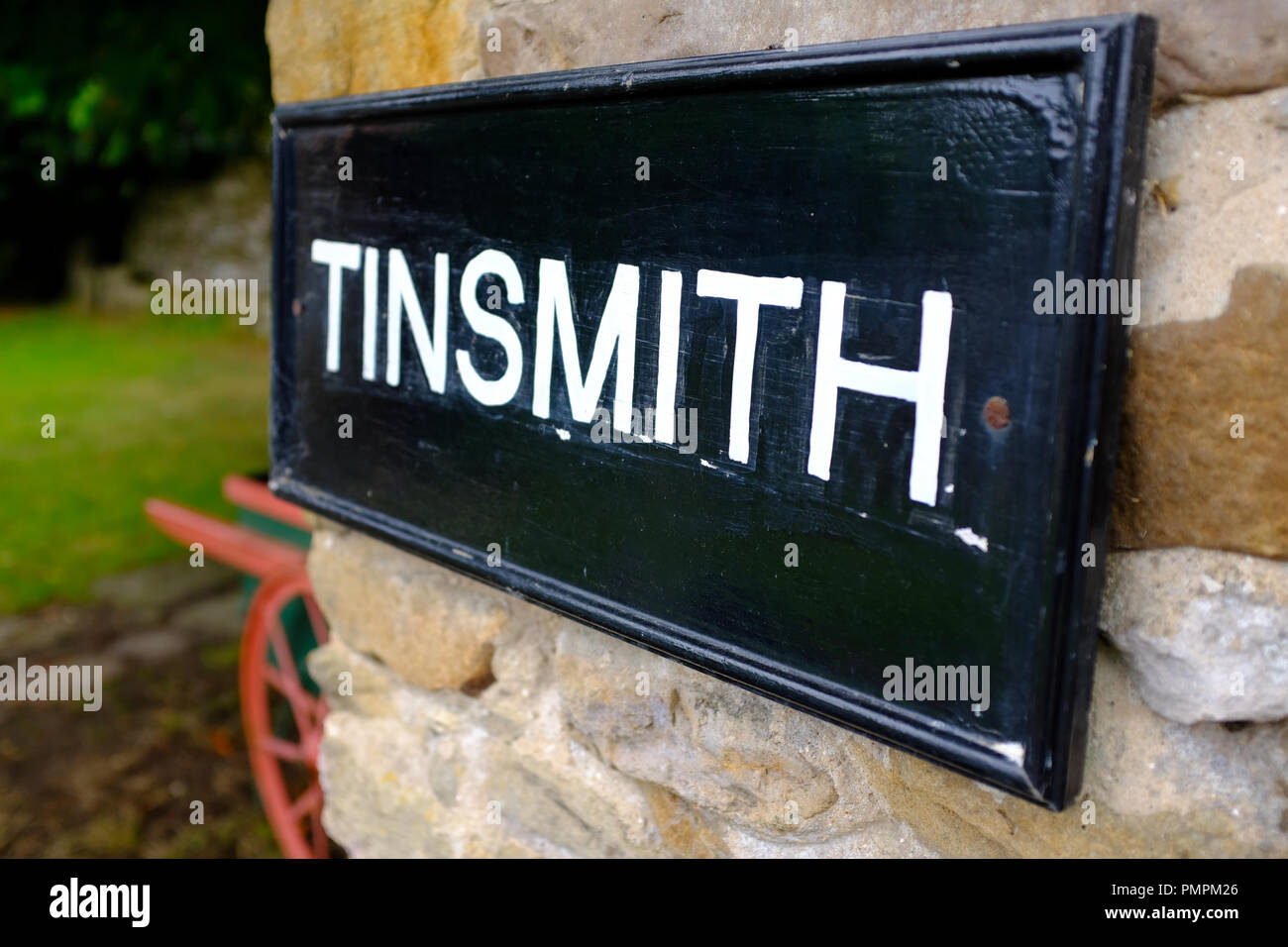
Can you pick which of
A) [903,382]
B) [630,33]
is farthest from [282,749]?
[903,382]

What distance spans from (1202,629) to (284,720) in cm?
206

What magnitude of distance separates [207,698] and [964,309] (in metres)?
2.81

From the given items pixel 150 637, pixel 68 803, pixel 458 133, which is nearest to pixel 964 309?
pixel 458 133

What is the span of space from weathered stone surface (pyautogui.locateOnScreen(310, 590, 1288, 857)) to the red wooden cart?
2.45 ft

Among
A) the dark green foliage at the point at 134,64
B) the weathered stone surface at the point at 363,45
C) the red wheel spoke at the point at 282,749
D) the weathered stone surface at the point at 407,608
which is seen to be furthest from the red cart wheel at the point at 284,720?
the dark green foliage at the point at 134,64

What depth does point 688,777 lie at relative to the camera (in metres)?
0.98

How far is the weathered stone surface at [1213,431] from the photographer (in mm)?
623

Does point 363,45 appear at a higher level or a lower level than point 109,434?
higher

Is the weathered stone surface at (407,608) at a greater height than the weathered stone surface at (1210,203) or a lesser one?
lesser

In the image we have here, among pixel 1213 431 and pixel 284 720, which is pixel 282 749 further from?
pixel 1213 431

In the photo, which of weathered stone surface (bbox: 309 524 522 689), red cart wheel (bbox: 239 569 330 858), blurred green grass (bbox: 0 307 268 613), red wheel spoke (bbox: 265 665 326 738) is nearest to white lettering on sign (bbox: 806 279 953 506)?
weathered stone surface (bbox: 309 524 522 689)

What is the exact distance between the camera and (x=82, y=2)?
7.94 ft

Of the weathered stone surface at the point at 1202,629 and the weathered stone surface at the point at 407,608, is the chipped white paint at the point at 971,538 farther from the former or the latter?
the weathered stone surface at the point at 407,608

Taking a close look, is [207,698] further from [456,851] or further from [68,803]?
[456,851]
